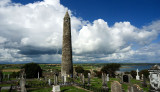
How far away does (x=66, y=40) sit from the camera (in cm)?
2898

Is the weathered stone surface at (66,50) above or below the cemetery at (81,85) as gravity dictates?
above

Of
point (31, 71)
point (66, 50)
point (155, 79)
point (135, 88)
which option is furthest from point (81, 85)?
point (31, 71)

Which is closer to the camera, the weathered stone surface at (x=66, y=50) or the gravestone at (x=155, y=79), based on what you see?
the gravestone at (x=155, y=79)

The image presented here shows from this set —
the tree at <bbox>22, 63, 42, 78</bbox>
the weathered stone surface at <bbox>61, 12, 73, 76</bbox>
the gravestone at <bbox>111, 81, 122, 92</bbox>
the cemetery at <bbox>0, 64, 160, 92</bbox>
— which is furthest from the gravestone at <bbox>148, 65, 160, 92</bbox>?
the tree at <bbox>22, 63, 42, 78</bbox>

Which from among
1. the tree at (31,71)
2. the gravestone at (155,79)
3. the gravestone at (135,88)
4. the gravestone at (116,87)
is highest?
the gravestone at (155,79)

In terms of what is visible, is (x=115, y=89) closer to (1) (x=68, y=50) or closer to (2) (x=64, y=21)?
(1) (x=68, y=50)

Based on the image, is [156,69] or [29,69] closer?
[156,69]

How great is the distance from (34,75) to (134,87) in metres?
36.5

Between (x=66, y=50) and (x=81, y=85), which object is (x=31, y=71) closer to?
(x=66, y=50)

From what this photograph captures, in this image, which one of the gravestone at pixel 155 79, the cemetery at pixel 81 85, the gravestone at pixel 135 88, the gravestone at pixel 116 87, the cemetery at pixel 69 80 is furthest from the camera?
the gravestone at pixel 116 87

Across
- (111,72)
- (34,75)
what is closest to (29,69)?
(34,75)

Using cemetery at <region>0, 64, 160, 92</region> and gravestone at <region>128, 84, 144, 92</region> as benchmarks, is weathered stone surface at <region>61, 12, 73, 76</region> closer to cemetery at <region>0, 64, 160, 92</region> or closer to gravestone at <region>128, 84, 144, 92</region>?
cemetery at <region>0, 64, 160, 92</region>

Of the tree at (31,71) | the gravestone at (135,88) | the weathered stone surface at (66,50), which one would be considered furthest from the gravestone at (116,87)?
the tree at (31,71)

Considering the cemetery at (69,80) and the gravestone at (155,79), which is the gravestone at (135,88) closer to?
the cemetery at (69,80)
